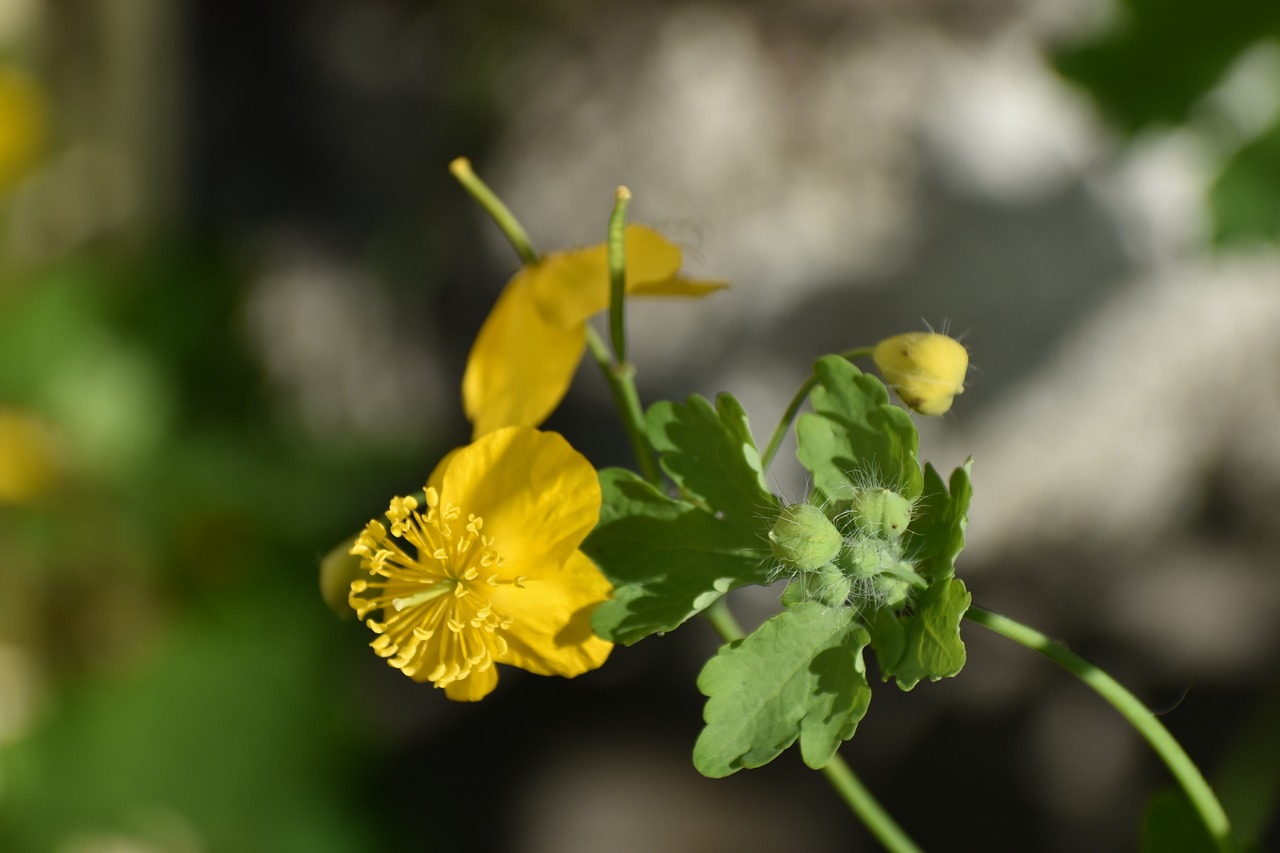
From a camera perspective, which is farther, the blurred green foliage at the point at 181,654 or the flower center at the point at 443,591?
the blurred green foliage at the point at 181,654

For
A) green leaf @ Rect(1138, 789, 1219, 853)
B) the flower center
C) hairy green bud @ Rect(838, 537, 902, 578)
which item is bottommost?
green leaf @ Rect(1138, 789, 1219, 853)

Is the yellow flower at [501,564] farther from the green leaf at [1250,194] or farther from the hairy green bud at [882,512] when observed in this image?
the green leaf at [1250,194]

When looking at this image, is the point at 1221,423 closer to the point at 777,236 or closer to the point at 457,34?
the point at 777,236

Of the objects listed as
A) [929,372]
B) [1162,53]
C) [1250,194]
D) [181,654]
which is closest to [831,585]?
[929,372]

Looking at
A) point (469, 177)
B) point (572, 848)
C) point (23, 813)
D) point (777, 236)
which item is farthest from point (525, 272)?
point (23, 813)

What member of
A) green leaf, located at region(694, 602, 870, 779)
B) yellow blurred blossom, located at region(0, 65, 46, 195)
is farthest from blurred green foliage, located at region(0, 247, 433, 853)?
green leaf, located at region(694, 602, 870, 779)

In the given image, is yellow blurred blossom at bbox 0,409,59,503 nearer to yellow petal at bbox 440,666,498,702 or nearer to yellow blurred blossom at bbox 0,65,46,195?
yellow blurred blossom at bbox 0,65,46,195

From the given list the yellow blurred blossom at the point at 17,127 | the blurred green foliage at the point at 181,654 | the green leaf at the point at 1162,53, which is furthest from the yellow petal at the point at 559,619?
the yellow blurred blossom at the point at 17,127
